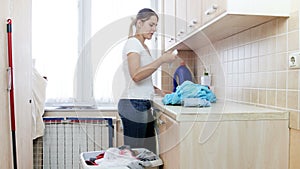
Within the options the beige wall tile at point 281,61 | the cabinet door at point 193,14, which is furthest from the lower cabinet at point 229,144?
the cabinet door at point 193,14

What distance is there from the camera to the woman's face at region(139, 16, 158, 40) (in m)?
1.58

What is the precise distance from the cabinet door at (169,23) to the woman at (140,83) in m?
0.36

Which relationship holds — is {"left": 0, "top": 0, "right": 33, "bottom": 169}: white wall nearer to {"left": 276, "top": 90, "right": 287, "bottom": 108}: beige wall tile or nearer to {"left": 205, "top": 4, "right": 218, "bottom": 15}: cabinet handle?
{"left": 205, "top": 4, "right": 218, "bottom": 15}: cabinet handle

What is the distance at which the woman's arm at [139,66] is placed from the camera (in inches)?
59.1

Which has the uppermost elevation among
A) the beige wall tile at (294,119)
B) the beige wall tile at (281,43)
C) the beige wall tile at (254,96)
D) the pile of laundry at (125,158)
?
the beige wall tile at (281,43)

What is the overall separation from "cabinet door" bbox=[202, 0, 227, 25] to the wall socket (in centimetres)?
35

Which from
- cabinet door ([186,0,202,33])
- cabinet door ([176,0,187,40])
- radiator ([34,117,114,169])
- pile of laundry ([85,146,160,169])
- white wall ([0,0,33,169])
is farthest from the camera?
radiator ([34,117,114,169])

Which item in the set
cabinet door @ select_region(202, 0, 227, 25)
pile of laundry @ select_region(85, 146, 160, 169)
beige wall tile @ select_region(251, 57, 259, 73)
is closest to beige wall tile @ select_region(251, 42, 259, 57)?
beige wall tile @ select_region(251, 57, 259, 73)

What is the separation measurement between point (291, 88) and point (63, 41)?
207 centimetres

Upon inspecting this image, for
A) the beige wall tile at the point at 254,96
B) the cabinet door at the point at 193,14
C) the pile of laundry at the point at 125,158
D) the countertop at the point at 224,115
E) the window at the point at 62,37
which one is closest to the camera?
the countertop at the point at 224,115

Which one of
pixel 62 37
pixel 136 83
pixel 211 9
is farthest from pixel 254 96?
pixel 62 37

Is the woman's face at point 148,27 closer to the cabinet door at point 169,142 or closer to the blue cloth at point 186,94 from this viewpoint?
the blue cloth at point 186,94

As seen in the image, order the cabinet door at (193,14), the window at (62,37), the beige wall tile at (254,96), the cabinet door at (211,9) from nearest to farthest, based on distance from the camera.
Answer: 1. the cabinet door at (211,9)
2. the beige wall tile at (254,96)
3. the cabinet door at (193,14)
4. the window at (62,37)

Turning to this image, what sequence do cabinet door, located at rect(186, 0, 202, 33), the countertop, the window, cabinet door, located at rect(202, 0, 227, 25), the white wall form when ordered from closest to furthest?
1. the countertop
2. cabinet door, located at rect(202, 0, 227, 25)
3. cabinet door, located at rect(186, 0, 202, 33)
4. the white wall
5. the window
